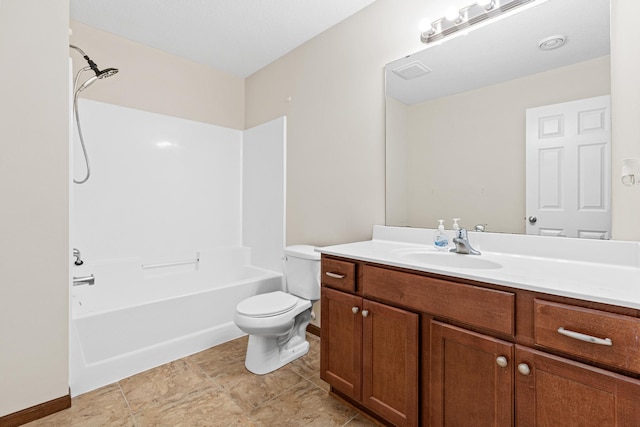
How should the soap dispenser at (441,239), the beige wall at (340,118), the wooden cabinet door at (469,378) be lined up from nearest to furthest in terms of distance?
the wooden cabinet door at (469,378) < the soap dispenser at (441,239) < the beige wall at (340,118)

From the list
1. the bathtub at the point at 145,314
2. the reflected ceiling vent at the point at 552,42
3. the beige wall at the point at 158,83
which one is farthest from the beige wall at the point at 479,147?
the beige wall at the point at 158,83

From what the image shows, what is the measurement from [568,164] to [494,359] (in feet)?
3.08

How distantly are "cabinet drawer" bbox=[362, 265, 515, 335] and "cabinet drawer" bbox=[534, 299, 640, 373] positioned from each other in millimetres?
94

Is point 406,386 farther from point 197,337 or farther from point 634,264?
point 197,337

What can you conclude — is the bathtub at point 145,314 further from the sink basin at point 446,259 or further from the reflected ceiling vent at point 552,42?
the reflected ceiling vent at point 552,42

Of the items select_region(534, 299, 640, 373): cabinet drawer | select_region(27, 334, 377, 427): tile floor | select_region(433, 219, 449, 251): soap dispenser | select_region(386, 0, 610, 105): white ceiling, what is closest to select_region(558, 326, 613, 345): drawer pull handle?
select_region(534, 299, 640, 373): cabinet drawer

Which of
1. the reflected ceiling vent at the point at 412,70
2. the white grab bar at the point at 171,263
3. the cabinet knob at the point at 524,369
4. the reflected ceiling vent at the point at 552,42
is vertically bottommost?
the cabinet knob at the point at 524,369

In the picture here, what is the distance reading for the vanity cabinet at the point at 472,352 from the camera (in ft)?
2.77

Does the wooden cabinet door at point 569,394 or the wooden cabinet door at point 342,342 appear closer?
the wooden cabinet door at point 569,394

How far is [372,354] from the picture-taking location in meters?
1.44

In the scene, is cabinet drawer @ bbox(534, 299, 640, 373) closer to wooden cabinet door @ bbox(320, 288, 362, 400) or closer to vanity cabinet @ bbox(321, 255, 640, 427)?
vanity cabinet @ bbox(321, 255, 640, 427)

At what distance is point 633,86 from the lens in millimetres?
1224

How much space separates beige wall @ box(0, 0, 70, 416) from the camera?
4.94 ft

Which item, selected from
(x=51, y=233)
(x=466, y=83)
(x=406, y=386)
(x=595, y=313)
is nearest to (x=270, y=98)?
(x=466, y=83)
